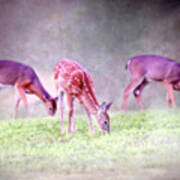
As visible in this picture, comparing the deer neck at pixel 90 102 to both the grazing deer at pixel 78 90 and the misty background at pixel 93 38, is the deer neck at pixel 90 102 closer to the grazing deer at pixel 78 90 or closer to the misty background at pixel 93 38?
the grazing deer at pixel 78 90

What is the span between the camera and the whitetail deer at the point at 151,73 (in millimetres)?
5414

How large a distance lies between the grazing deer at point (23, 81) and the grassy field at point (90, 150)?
252 millimetres

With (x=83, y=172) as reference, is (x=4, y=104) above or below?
above

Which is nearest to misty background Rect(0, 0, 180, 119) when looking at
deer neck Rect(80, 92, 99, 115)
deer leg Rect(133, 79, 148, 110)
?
deer leg Rect(133, 79, 148, 110)

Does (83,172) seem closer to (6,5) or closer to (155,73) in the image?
(155,73)

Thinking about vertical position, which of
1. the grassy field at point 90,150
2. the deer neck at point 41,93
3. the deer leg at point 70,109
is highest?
the deer neck at point 41,93

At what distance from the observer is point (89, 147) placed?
4.89 meters

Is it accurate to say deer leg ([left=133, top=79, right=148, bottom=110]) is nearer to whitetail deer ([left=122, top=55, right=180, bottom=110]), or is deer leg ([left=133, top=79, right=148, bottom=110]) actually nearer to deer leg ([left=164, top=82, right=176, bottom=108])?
whitetail deer ([left=122, top=55, right=180, bottom=110])

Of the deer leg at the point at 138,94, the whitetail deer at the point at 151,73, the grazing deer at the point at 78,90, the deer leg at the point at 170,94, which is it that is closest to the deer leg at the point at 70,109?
the grazing deer at the point at 78,90

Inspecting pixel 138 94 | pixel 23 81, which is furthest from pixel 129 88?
pixel 23 81

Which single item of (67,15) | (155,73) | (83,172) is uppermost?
(67,15)

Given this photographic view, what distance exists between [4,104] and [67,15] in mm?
1602

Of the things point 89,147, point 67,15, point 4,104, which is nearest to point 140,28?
point 67,15

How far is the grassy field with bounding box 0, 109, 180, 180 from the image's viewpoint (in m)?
4.63
